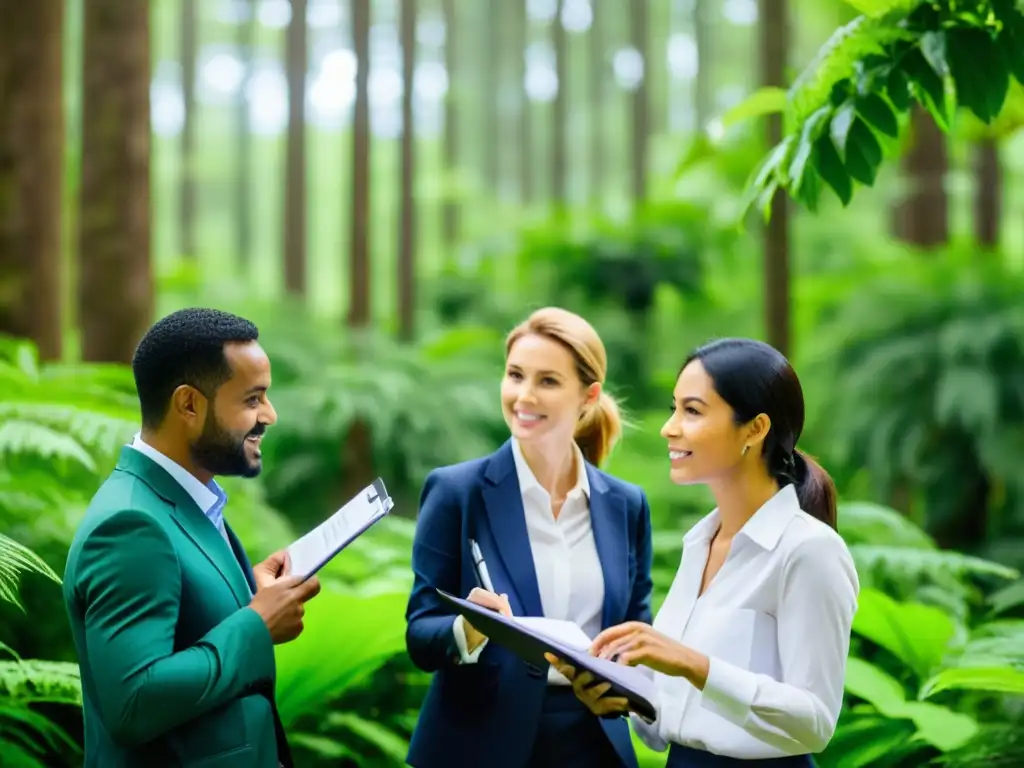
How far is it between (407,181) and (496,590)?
13.3 m

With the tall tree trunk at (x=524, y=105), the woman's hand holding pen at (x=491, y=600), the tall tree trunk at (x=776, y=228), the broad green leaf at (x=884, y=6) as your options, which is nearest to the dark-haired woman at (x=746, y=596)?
the woman's hand holding pen at (x=491, y=600)

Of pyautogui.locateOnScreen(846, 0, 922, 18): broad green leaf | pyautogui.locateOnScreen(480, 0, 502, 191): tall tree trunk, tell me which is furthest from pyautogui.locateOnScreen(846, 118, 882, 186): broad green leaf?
pyautogui.locateOnScreen(480, 0, 502, 191): tall tree trunk

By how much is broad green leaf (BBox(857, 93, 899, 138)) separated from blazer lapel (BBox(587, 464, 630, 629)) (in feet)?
4.09

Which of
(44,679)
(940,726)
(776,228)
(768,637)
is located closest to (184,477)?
(768,637)

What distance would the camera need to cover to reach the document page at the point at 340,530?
7.76 ft

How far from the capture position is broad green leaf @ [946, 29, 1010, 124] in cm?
331

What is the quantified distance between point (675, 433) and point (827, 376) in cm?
680

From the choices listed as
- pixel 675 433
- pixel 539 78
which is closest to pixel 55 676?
pixel 675 433

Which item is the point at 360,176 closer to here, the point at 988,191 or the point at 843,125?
the point at 988,191

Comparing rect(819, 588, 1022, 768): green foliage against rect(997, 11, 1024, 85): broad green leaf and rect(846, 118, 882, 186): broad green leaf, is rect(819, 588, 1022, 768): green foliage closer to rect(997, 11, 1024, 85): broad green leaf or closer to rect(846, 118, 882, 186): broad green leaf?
rect(846, 118, 882, 186): broad green leaf

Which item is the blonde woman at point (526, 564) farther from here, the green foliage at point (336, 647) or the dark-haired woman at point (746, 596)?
the green foliage at point (336, 647)

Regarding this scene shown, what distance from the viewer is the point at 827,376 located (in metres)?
9.10

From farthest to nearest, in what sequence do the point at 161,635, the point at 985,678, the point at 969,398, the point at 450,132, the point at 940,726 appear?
the point at 450,132 < the point at 969,398 < the point at 940,726 < the point at 985,678 < the point at 161,635

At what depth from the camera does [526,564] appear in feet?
9.66
